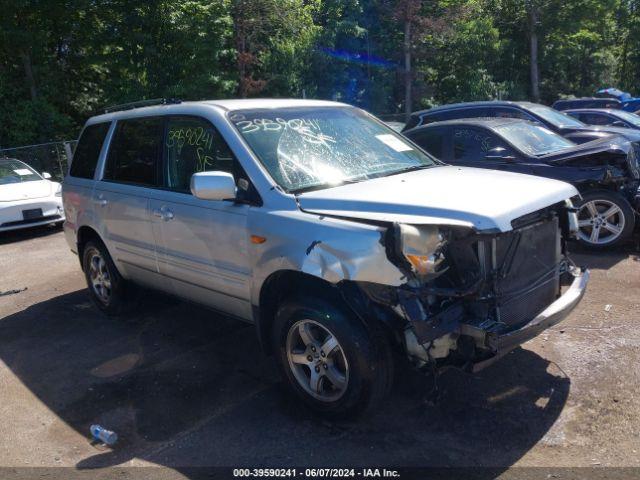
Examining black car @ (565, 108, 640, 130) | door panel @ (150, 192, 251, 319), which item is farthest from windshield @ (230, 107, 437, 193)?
black car @ (565, 108, 640, 130)

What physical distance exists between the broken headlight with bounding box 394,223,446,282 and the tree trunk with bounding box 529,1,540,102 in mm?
31192

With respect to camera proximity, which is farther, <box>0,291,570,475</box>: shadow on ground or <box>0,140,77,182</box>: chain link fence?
<box>0,140,77,182</box>: chain link fence

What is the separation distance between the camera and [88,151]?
5949 millimetres

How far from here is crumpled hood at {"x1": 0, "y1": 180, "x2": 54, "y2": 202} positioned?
1044 cm

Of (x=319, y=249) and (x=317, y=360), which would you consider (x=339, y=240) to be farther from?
(x=317, y=360)

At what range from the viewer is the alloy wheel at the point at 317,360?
11.8ft

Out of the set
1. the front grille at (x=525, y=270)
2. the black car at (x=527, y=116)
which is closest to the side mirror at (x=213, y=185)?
the front grille at (x=525, y=270)

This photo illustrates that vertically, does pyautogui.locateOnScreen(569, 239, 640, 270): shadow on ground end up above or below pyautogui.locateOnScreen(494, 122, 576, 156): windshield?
below

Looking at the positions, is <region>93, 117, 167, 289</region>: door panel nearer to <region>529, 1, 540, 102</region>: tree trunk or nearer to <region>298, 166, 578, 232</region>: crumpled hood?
<region>298, 166, 578, 232</region>: crumpled hood

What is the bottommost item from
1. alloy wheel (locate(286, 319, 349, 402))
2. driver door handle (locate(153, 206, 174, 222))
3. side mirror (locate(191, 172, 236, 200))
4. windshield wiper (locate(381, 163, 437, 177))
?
alloy wheel (locate(286, 319, 349, 402))

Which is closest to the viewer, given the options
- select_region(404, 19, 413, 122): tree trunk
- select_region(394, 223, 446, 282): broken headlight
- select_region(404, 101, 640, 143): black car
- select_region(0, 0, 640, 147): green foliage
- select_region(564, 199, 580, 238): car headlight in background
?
select_region(394, 223, 446, 282): broken headlight

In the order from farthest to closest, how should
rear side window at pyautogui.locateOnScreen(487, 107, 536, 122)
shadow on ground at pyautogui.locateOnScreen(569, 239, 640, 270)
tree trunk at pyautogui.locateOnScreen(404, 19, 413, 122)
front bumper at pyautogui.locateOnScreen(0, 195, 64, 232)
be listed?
1. tree trunk at pyautogui.locateOnScreen(404, 19, 413, 122)
2. front bumper at pyautogui.locateOnScreen(0, 195, 64, 232)
3. rear side window at pyautogui.locateOnScreen(487, 107, 536, 122)
4. shadow on ground at pyautogui.locateOnScreen(569, 239, 640, 270)

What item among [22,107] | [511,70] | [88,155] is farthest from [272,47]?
[88,155]

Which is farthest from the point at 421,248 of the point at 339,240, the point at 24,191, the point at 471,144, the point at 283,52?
the point at 283,52
